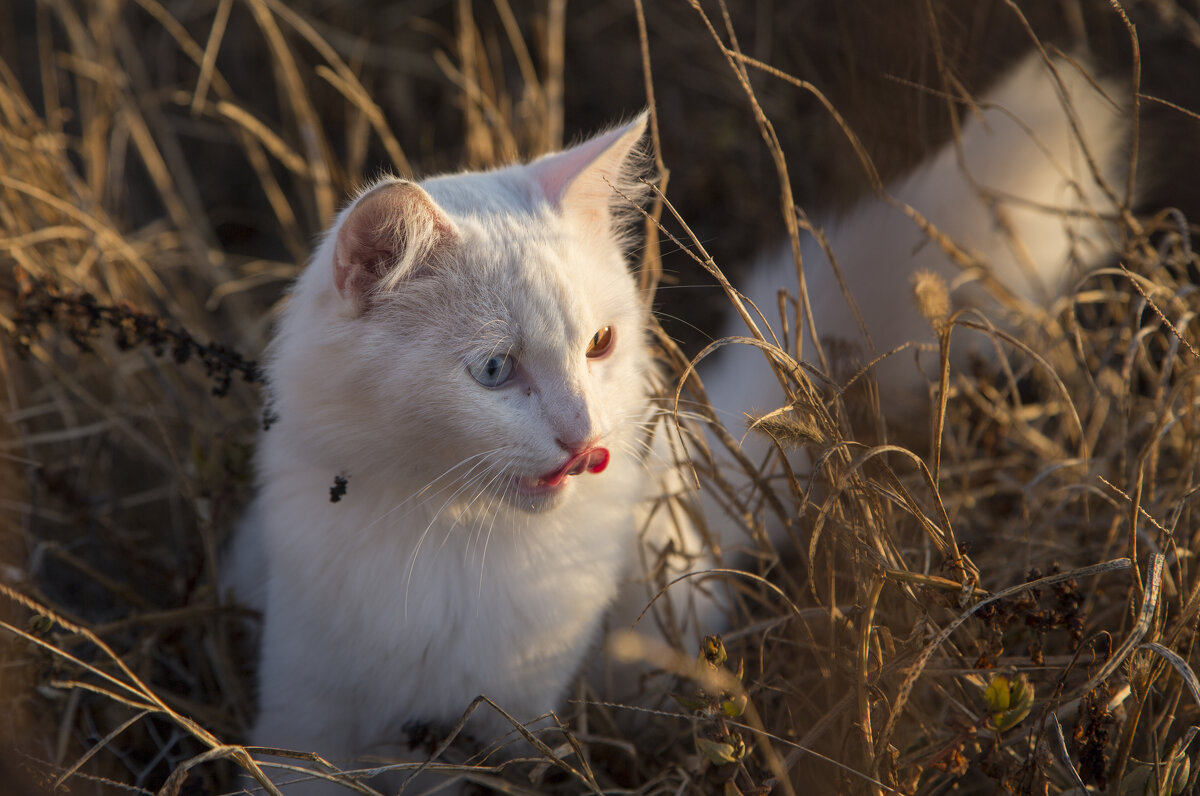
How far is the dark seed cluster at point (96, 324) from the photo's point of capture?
5.91 ft

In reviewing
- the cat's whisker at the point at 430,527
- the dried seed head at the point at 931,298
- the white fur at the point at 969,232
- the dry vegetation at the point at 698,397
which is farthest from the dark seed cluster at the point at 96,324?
the dried seed head at the point at 931,298

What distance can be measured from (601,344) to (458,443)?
33 cm

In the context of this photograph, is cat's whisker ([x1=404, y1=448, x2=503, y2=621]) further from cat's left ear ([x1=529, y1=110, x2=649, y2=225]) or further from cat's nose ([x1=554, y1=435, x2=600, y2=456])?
cat's left ear ([x1=529, y1=110, x2=649, y2=225])

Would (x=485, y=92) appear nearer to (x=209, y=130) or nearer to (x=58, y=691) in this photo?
(x=209, y=130)

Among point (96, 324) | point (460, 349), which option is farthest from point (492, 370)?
point (96, 324)

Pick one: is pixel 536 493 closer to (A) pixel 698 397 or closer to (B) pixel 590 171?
(A) pixel 698 397

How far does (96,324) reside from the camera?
6.00 ft

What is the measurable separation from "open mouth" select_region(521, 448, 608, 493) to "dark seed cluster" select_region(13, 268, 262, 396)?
789mm

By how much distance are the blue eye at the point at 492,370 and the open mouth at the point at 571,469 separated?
177mm

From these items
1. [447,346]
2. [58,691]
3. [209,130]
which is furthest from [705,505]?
→ [209,130]

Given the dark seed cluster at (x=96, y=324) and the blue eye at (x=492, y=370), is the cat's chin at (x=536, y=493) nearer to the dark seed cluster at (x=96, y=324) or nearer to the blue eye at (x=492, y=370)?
the blue eye at (x=492, y=370)

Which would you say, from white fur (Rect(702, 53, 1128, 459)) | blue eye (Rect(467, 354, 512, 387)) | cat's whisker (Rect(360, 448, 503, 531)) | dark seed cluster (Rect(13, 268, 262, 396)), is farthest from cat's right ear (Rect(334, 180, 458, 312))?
white fur (Rect(702, 53, 1128, 459))

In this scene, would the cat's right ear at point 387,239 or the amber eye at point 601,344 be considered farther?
the amber eye at point 601,344

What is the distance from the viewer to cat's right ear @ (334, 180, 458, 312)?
1.27m
